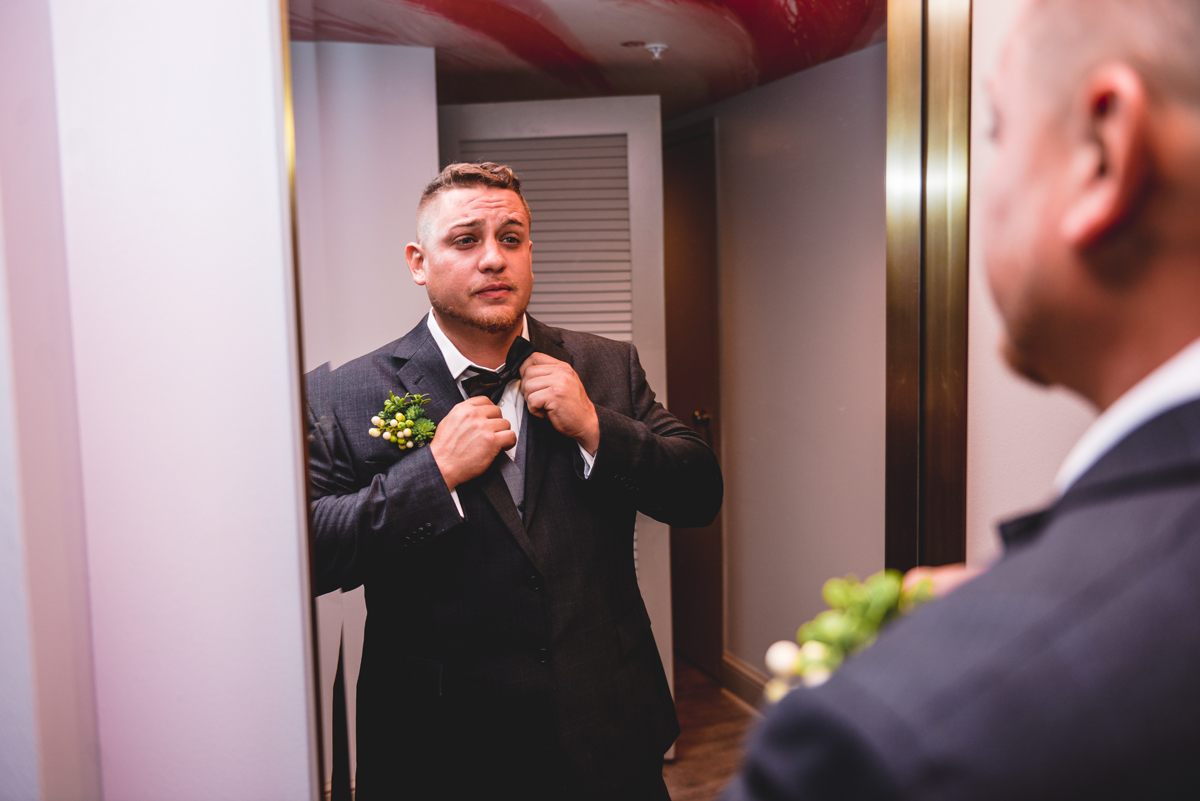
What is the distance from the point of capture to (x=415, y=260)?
3.25 feet

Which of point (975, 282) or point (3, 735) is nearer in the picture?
point (3, 735)

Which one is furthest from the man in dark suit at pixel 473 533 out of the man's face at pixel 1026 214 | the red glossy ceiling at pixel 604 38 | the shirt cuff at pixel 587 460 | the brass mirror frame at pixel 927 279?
the man's face at pixel 1026 214

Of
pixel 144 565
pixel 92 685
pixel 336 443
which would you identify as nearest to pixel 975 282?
pixel 336 443

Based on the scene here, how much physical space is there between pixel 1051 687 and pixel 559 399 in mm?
773

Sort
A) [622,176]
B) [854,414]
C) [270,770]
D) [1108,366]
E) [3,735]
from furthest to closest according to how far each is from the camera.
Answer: [854,414]
[622,176]
[270,770]
[3,735]
[1108,366]

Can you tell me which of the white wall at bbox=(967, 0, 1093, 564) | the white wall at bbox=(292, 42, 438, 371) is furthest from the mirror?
the white wall at bbox=(967, 0, 1093, 564)

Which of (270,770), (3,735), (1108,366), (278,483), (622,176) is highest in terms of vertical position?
(622,176)

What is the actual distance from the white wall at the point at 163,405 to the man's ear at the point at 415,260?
0.14 metres

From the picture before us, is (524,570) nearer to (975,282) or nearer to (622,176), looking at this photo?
(622,176)

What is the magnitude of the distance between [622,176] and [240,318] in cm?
53

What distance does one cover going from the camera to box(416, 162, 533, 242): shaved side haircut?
0.99 meters

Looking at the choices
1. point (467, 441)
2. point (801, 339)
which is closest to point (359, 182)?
point (467, 441)

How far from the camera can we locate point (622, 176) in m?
1.09

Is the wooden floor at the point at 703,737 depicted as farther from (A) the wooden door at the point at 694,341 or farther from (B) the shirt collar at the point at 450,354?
(B) the shirt collar at the point at 450,354
